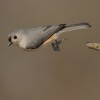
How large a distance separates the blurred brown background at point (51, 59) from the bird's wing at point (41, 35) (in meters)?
0.18

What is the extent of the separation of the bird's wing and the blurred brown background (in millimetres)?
183

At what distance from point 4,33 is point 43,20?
0.15m

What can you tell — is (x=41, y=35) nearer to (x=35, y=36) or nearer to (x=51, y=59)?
(x=35, y=36)

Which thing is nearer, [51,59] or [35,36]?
[35,36]

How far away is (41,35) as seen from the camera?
836 mm

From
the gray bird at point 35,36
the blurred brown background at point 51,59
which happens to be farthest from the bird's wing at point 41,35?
the blurred brown background at point 51,59

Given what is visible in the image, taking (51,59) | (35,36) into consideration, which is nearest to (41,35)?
(35,36)

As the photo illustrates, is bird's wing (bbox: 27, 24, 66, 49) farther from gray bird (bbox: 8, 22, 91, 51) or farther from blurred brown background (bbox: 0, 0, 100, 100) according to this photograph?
blurred brown background (bbox: 0, 0, 100, 100)

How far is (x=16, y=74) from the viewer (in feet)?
3.54

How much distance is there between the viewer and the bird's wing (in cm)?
82

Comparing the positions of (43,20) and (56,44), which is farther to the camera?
(43,20)

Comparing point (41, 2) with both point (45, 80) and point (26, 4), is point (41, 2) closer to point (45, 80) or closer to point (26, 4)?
point (26, 4)

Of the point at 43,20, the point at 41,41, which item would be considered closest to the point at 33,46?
the point at 41,41

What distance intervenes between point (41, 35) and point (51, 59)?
23cm
